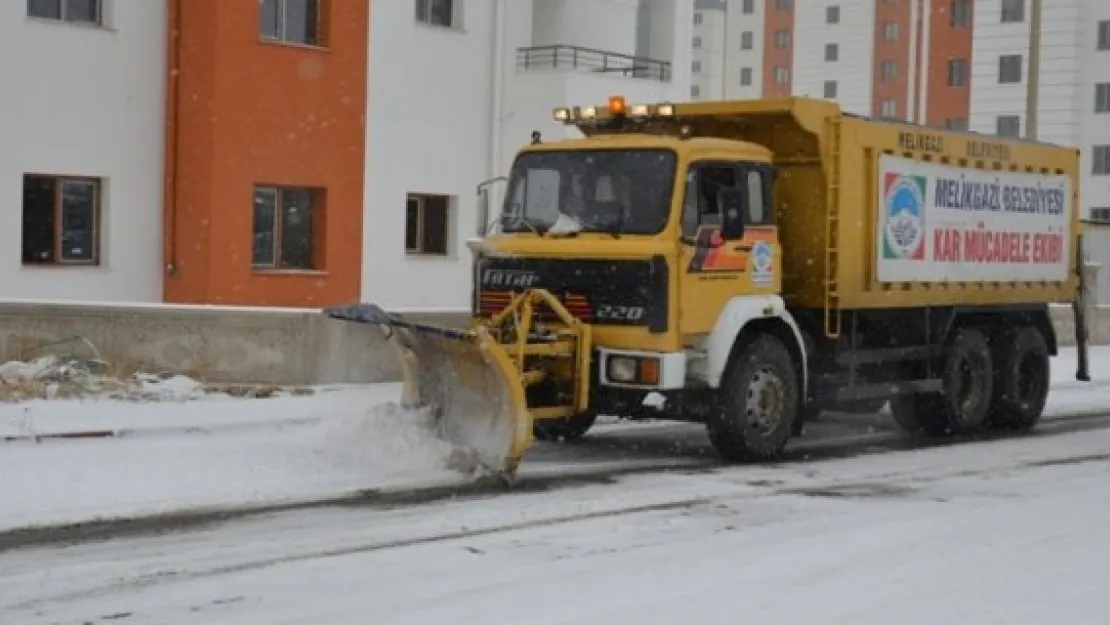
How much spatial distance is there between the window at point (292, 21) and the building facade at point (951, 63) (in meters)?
27.5

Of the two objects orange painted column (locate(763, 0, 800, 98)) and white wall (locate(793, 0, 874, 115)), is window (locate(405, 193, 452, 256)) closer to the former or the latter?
white wall (locate(793, 0, 874, 115))

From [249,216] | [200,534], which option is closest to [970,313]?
[200,534]

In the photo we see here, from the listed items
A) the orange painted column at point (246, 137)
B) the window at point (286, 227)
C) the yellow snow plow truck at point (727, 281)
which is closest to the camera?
the yellow snow plow truck at point (727, 281)

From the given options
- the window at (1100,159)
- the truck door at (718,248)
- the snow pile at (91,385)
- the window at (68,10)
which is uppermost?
the window at (1100,159)

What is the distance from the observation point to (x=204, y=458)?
13.4 m

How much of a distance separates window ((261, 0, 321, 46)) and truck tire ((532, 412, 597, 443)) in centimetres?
1031

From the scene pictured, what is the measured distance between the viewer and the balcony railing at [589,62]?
2753cm

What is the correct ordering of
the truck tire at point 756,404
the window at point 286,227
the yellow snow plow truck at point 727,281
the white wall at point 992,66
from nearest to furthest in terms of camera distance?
the yellow snow plow truck at point 727,281 < the truck tire at point 756,404 < the window at point 286,227 < the white wall at point 992,66

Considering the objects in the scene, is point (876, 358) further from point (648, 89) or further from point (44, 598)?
point (648, 89)

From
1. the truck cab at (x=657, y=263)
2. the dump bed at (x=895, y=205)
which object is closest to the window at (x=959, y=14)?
the dump bed at (x=895, y=205)

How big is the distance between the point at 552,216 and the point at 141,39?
1084 centimetres

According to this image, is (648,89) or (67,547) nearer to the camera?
(67,547)

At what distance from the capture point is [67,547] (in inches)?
387

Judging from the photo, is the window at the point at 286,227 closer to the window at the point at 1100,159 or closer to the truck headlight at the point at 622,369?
the truck headlight at the point at 622,369
